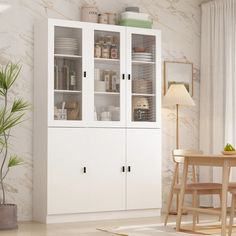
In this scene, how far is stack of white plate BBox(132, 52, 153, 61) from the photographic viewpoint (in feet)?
23.6

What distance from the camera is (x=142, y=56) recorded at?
23.7 ft

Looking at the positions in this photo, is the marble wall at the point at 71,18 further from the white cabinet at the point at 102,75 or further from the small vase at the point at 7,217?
the small vase at the point at 7,217

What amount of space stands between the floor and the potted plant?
0.18m

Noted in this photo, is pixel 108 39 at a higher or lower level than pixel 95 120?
higher

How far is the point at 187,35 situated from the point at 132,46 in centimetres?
113

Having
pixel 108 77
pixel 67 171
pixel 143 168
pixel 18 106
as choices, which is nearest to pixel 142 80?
pixel 108 77

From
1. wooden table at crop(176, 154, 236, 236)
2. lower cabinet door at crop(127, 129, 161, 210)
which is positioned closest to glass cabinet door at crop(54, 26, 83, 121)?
lower cabinet door at crop(127, 129, 161, 210)

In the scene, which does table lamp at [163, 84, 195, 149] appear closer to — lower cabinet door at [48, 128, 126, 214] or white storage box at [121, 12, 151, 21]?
lower cabinet door at [48, 128, 126, 214]

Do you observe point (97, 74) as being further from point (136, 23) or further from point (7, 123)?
point (7, 123)

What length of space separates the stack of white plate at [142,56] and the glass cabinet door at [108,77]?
20cm

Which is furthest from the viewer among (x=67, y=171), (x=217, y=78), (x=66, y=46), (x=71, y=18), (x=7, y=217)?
(x=217, y=78)

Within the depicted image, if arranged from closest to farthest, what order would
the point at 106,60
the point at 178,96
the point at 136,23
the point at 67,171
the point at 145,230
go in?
the point at 145,230 < the point at 67,171 < the point at 106,60 < the point at 136,23 < the point at 178,96

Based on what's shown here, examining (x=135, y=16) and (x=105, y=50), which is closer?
(x=105, y=50)

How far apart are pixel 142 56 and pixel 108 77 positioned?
52 cm
